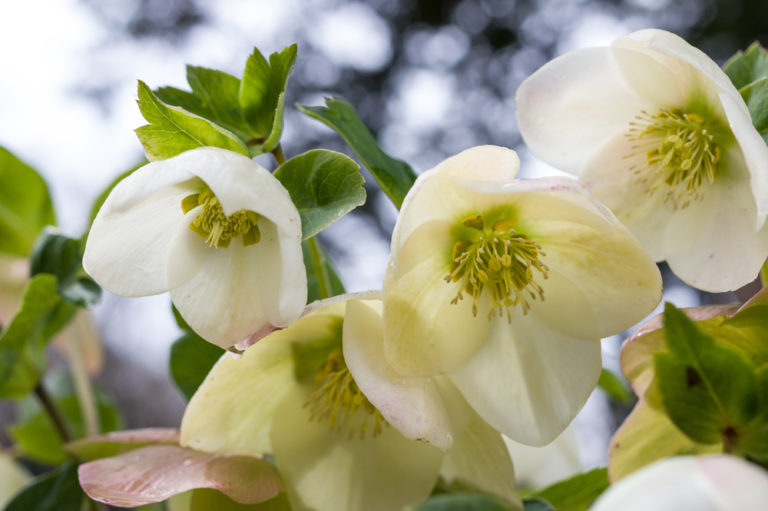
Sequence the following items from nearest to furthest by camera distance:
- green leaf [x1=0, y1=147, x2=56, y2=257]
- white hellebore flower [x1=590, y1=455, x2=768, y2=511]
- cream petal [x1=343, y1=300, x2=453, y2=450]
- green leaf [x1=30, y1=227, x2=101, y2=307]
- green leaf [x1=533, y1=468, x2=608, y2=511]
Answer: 1. white hellebore flower [x1=590, y1=455, x2=768, y2=511]
2. cream petal [x1=343, y1=300, x2=453, y2=450]
3. green leaf [x1=533, y1=468, x2=608, y2=511]
4. green leaf [x1=30, y1=227, x2=101, y2=307]
5. green leaf [x1=0, y1=147, x2=56, y2=257]

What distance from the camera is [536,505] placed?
0.37 metres

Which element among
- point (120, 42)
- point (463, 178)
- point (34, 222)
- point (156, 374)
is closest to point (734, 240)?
point (463, 178)

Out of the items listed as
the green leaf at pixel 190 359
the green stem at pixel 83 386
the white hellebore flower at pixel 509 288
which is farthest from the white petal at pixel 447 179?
the green stem at pixel 83 386

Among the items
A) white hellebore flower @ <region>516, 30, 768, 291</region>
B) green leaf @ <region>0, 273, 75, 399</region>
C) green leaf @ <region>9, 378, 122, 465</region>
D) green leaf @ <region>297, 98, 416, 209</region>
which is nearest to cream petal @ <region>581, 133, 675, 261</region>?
white hellebore flower @ <region>516, 30, 768, 291</region>

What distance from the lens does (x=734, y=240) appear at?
0.39 meters

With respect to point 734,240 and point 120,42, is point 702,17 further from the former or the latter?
point 734,240

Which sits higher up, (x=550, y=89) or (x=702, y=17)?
(x=550, y=89)

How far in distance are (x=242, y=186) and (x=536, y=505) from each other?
20cm

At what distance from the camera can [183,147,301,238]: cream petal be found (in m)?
0.32

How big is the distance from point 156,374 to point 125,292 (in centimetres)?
247

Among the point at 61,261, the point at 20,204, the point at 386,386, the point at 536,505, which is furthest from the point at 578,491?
the point at 20,204

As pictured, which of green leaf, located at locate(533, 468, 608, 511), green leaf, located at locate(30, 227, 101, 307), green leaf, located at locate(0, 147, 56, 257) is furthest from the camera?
green leaf, located at locate(0, 147, 56, 257)

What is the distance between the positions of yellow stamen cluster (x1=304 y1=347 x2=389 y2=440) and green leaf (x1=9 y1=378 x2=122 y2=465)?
0.30 metres

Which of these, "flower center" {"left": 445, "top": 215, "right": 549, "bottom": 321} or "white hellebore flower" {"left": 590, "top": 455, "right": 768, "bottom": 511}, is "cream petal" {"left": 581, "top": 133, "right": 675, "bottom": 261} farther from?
"white hellebore flower" {"left": 590, "top": 455, "right": 768, "bottom": 511}
